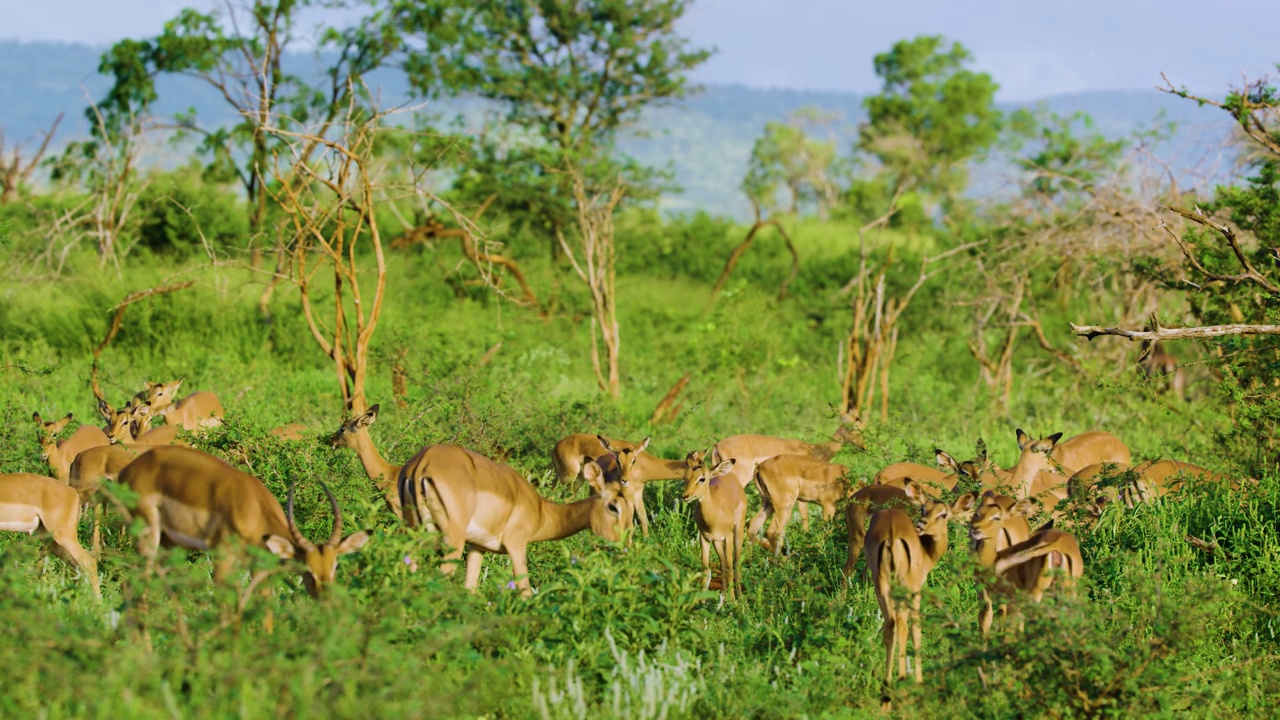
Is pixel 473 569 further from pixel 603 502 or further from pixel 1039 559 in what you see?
pixel 1039 559

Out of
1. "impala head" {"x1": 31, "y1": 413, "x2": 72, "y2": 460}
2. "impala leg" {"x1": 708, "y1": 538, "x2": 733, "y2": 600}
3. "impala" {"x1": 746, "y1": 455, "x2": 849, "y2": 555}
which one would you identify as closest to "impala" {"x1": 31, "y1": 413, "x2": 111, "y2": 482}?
"impala head" {"x1": 31, "y1": 413, "x2": 72, "y2": 460}

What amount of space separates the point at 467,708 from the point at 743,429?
6601mm

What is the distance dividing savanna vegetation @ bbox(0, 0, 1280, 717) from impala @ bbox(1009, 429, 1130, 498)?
0.37 meters

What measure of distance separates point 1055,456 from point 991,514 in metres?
3.88

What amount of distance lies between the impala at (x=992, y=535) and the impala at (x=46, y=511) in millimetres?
4175

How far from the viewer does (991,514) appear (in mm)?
5570

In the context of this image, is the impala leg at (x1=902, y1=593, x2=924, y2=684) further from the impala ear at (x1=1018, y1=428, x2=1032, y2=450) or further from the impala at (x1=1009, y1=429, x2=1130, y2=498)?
the impala ear at (x1=1018, y1=428, x2=1032, y2=450)

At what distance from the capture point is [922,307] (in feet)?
59.5

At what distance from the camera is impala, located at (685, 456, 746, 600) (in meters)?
6.79

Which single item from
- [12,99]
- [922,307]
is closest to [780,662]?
[922,307]

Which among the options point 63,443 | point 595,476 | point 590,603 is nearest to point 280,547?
point 590,603

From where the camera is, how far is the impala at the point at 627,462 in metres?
7.52

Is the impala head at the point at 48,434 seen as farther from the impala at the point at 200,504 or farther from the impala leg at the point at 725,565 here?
the impala leg at the point at 725,565

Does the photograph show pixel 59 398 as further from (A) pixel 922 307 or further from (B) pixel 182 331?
(A) pixel 922 307
